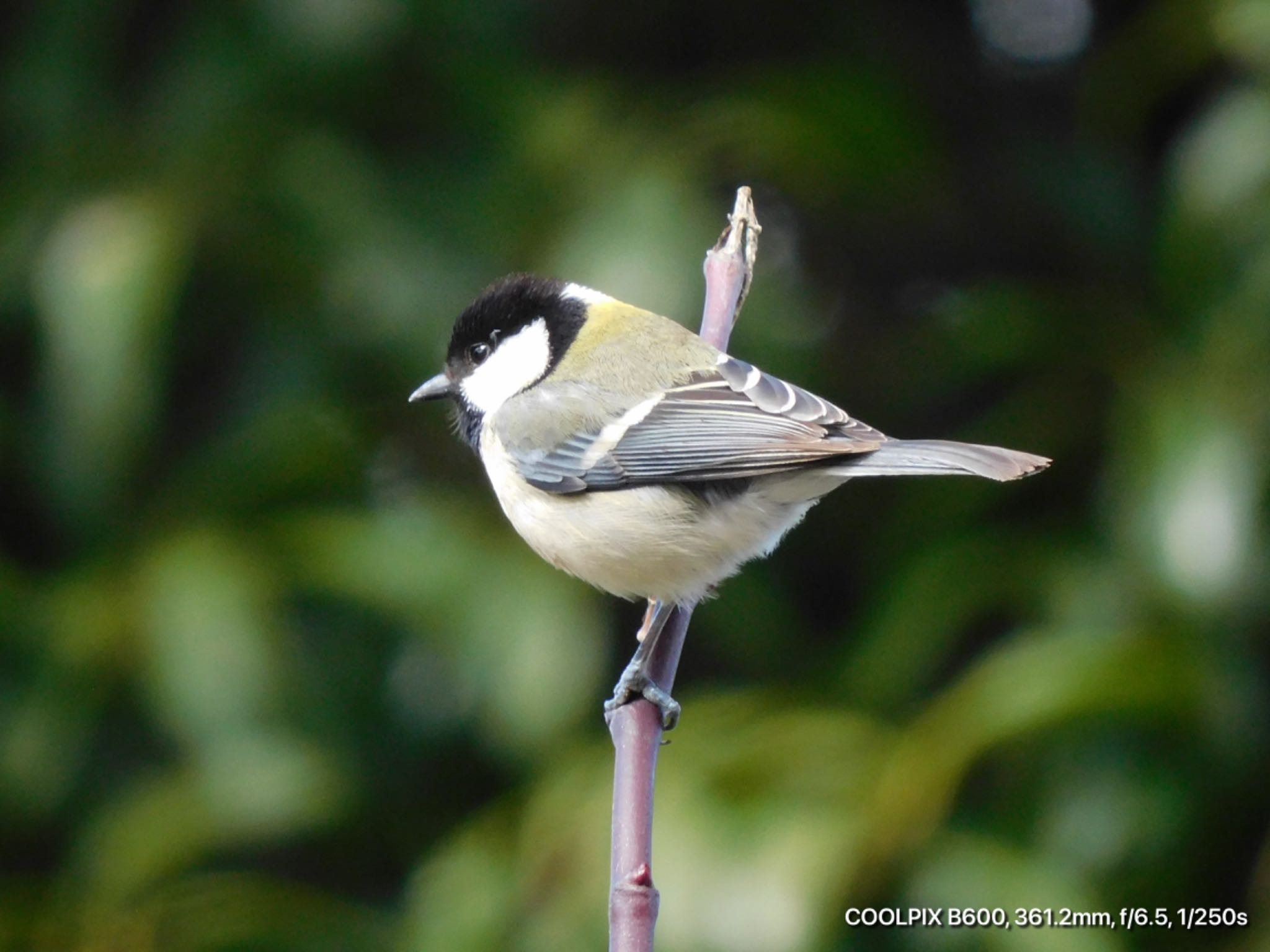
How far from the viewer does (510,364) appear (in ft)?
7.17

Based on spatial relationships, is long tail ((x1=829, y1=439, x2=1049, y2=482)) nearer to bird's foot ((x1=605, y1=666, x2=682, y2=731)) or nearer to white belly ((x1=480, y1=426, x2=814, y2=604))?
white belly ((x1=480, y1=426, x2=814, y2=604))

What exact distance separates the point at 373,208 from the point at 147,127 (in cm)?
52

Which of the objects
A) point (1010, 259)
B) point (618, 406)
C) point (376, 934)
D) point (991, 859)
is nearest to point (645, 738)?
point (618, 406)

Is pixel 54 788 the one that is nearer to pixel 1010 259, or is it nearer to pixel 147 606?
pixel 147 606

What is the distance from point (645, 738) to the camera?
141cm

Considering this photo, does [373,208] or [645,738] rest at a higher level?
[373,208]

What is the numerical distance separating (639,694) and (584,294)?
0.81 metres

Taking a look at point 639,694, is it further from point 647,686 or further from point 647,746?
point 647,746

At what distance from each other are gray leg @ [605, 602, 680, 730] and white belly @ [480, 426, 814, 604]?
42mm

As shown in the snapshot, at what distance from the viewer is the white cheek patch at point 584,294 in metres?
2.23

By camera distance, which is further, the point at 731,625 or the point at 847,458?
the point at 731,625

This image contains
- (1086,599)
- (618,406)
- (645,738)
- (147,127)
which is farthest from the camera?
(147,127)

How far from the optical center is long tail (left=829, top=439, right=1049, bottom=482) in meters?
1.58

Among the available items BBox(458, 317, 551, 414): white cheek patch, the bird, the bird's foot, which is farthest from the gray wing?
the bird's foot
